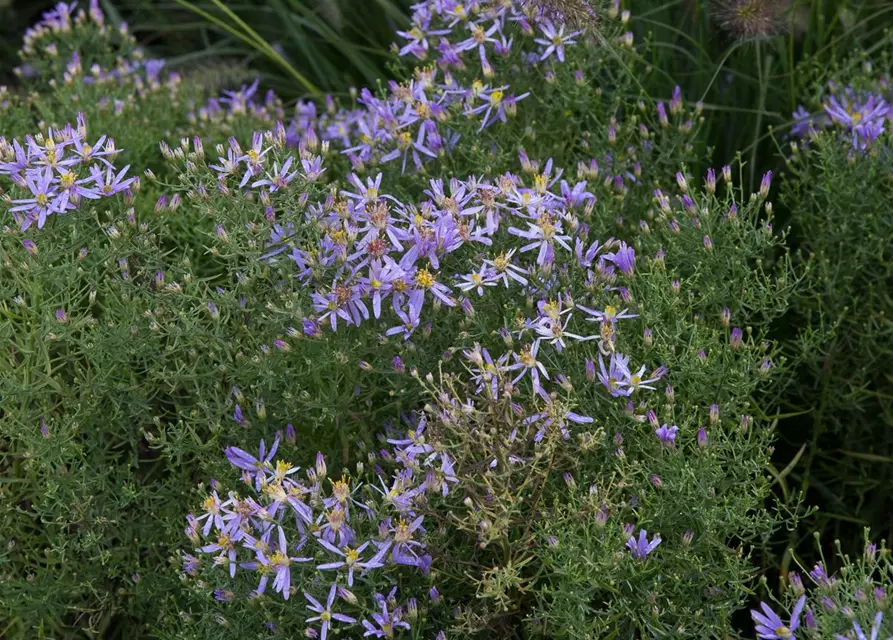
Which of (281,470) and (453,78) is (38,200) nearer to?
(281,470)

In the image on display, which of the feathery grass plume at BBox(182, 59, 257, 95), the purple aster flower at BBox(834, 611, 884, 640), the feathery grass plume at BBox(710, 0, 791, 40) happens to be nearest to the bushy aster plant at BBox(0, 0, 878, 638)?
the purple aster flower at BBox(834, 611, 884, 640)

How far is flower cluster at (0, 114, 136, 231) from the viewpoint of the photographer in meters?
3.25

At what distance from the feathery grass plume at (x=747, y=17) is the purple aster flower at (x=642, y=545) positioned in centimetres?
198

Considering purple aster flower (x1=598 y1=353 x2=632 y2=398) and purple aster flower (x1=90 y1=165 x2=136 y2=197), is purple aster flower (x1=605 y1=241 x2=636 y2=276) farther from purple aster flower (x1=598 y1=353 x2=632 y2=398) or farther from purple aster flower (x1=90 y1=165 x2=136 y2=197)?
purple aster flower (x1=90 y1=165 x2=136 y2=197)

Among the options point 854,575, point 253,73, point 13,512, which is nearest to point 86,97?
point 253,73

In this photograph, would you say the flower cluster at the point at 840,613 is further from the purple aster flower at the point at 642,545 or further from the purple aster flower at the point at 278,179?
the purple aster flower at the point at 278,179

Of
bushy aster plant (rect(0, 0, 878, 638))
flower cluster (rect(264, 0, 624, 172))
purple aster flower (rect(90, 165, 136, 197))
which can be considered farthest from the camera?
flower cluster (rect(264, 0, 624, 172))

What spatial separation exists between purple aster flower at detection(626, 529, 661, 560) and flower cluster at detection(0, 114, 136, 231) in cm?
176

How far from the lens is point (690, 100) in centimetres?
489

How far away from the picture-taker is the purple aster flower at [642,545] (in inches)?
109

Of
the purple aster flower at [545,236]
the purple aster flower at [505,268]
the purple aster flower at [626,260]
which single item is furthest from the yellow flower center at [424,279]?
the purple aster flower at [626,260]

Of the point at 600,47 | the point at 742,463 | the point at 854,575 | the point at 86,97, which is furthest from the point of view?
the point at 86,97

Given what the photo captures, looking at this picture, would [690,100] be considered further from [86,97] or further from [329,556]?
[329,556]

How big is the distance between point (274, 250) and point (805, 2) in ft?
9.86
